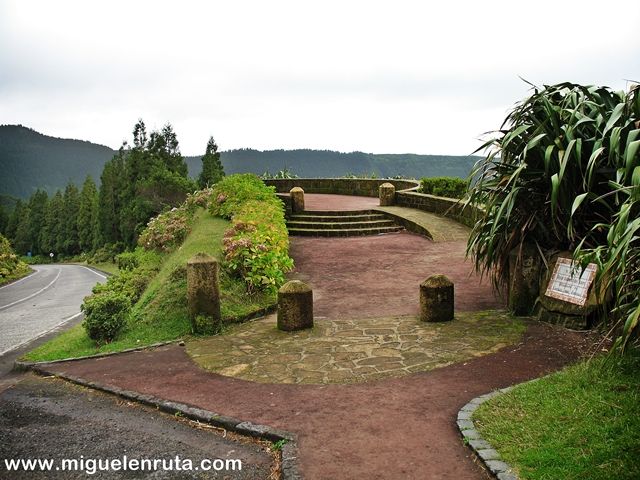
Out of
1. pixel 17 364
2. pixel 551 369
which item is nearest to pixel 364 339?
pixel 551 369

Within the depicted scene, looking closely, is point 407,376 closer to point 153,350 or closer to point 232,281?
point 153,350

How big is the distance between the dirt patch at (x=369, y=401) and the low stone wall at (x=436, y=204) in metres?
9.00

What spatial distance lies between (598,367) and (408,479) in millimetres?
2582

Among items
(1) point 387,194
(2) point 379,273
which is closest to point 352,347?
(2) point 379,273

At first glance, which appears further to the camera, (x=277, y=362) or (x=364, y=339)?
(x=364, y=339)

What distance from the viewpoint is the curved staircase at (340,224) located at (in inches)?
654

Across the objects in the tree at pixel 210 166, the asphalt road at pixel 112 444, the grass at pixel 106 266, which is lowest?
the grass at pixel 106 266

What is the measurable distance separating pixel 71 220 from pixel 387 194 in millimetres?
86637

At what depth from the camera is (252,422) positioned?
201 inches

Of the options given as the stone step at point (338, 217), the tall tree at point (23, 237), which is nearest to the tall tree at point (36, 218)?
the tall tree at point (23, 237)

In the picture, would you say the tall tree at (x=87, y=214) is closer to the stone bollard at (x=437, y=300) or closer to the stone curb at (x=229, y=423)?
the stone bollard at (x=437, y=300)

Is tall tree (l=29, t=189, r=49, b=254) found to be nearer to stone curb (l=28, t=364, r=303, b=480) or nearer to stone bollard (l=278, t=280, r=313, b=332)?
stone bollard (l=278, t=280, r=313, b=332)

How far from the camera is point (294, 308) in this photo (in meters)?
8.02

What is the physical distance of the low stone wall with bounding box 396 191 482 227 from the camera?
16125 mm
